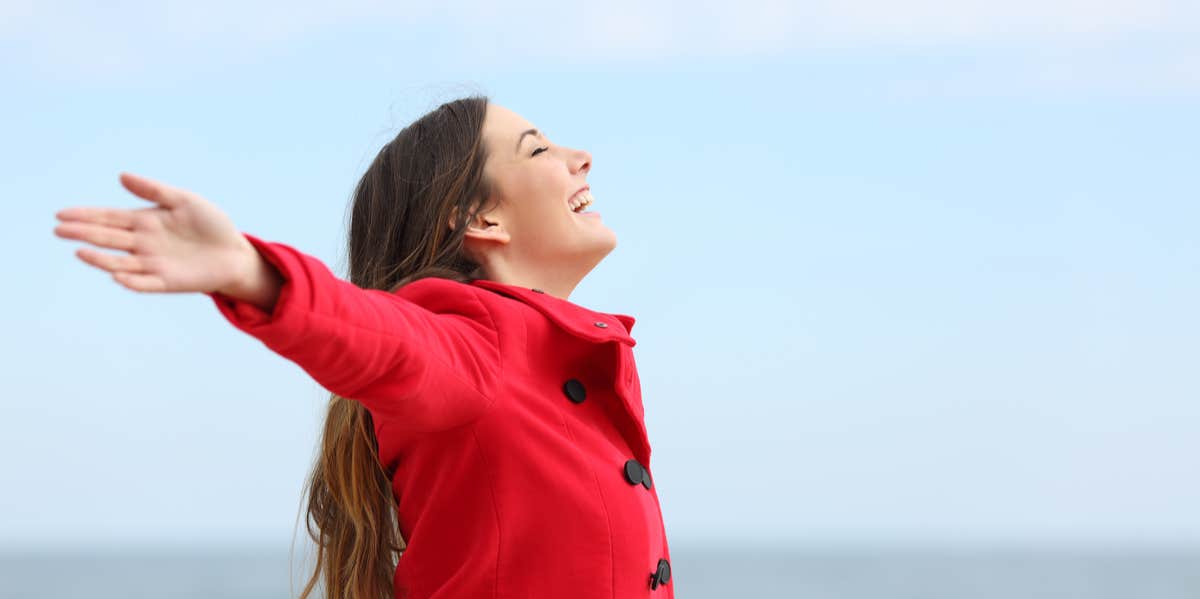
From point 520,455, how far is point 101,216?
92cm

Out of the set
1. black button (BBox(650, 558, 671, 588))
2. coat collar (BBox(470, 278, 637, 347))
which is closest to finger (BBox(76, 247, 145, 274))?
coat collar (BBox(470, 278, 637, 347))

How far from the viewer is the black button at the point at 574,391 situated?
2.58 metres

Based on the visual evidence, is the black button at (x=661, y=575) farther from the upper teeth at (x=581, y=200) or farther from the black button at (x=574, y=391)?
the upper teeth at (x=581, y=200)

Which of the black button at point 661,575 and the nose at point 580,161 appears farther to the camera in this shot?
the nose at point 580,161

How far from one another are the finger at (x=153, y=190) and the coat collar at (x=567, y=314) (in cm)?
87

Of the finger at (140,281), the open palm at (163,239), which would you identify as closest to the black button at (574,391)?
the open palm at (163,239)

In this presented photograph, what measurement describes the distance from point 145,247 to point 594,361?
41.6 inches

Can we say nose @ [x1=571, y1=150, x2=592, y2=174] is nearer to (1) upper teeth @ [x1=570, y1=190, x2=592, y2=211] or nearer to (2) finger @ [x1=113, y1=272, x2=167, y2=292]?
(1) upper teeth @ [x1=570, y1=190, x2=592, y2=211]

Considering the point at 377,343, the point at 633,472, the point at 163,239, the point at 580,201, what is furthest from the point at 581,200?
the point at 163,239

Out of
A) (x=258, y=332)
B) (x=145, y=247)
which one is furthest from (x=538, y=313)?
(x=145, y=247)

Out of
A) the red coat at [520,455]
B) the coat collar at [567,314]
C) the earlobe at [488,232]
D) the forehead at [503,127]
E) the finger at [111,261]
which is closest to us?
the finger at [111,261]

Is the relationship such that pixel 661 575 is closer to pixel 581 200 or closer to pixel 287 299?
pixel 581 200

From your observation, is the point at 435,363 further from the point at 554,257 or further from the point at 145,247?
the point at 554,257

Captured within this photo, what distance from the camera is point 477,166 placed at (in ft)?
9.52
